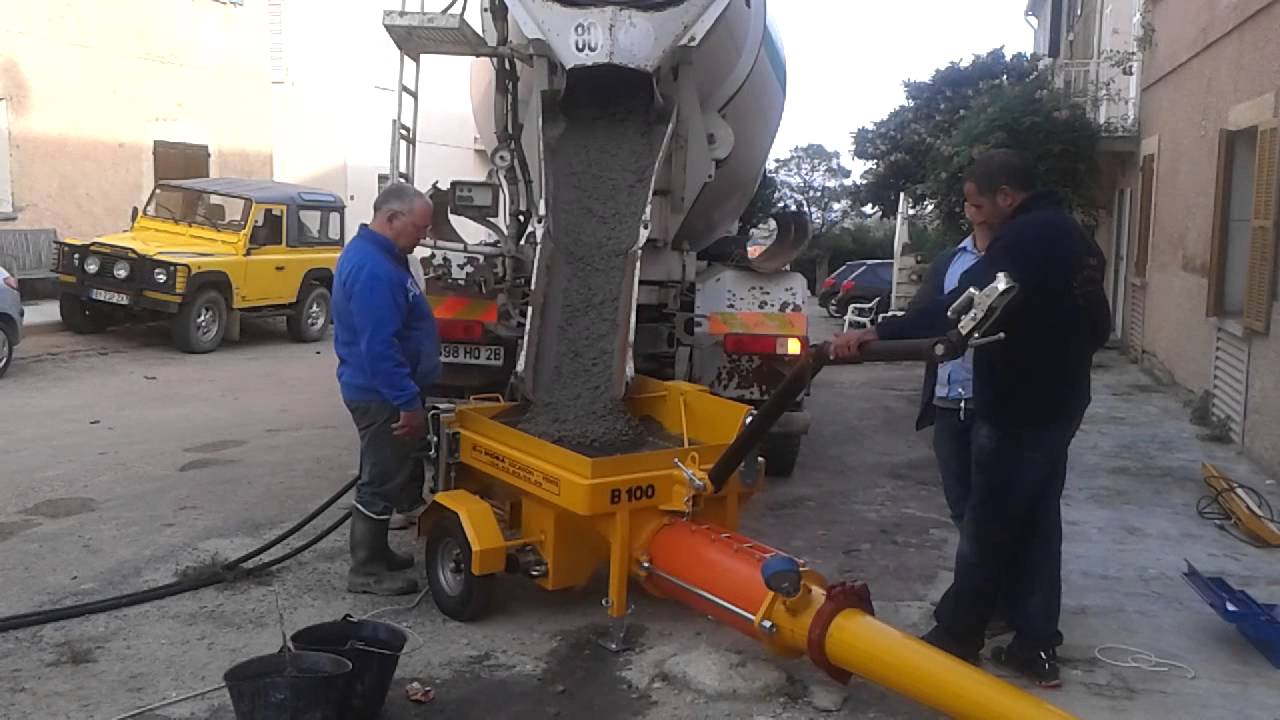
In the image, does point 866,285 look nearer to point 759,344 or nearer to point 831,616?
point 759,344

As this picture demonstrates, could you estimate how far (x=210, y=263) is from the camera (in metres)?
12.9

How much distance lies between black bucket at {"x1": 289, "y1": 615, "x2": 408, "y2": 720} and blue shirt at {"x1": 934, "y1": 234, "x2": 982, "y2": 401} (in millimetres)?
2485

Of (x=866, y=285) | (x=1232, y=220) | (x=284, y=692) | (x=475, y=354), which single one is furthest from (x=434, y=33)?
(x=866, y=285)

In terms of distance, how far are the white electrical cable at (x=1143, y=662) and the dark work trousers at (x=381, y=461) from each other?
9.83 ft

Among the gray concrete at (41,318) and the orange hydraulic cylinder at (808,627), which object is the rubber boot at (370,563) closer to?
the orange hydraulic cylinder at (808,627)

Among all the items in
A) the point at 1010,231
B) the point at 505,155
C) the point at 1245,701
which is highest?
the point at 505,155

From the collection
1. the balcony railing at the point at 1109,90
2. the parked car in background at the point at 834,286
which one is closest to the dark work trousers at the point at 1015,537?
the balcony railing at the point at 1109,90

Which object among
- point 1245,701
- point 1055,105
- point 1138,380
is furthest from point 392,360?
point 1055,105

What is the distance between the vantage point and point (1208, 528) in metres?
6.28

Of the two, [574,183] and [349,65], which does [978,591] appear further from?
[349,65]

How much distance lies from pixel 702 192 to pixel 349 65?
→ 58.4 feet

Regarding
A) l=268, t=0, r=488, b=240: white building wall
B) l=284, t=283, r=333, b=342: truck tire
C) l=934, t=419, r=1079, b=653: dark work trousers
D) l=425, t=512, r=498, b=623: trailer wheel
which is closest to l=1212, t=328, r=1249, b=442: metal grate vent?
l=934, t=419, r=1079, b=653: dark work trousers

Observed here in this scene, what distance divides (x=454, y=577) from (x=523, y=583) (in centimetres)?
47

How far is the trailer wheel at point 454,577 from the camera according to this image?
4.67 m
